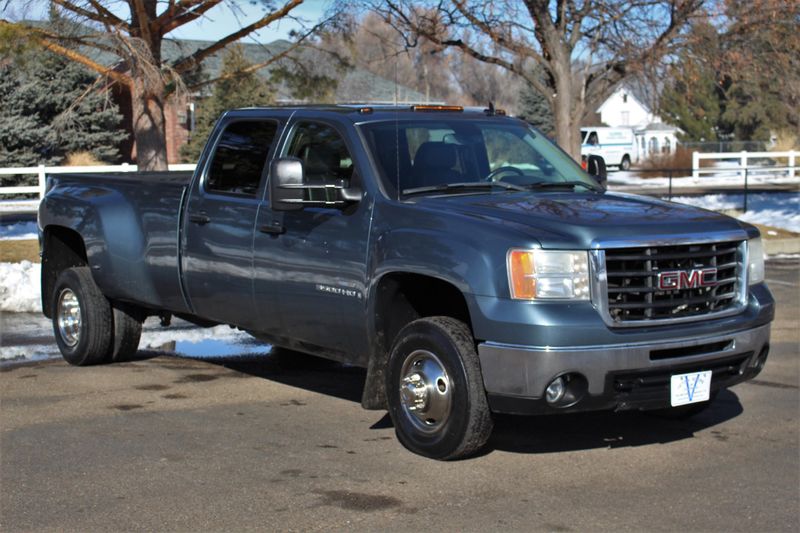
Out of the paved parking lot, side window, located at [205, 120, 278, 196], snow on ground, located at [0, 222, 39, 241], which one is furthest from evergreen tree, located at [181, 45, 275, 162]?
the paved parking lot

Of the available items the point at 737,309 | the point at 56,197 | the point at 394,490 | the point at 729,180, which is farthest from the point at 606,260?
the point at 729,180

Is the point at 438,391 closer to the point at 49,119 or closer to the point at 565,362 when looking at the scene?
the point at 565,362

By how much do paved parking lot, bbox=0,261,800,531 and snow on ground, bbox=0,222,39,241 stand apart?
1157 cm

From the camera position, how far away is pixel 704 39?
1933 centimetres

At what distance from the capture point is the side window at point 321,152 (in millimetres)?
7117

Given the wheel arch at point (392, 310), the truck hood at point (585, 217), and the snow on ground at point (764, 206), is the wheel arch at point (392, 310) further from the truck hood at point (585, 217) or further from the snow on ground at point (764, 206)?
the snow on ground at point (764, 206)

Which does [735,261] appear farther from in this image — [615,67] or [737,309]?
[615,67]

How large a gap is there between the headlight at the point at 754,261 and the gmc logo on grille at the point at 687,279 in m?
0.40

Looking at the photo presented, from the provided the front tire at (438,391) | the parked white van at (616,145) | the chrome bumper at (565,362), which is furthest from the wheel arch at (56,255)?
the parked white van at (616,145)

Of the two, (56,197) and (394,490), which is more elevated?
(56,197)

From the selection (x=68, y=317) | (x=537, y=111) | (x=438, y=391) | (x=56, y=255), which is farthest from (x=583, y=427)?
(x=537, y=111)

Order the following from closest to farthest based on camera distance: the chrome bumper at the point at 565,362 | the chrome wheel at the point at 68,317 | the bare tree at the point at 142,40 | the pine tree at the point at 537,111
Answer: the chrome bumper at the point at 565,362 → the chrome wheel at the point at 68,317 → the bare tree at the point at 142,40 → the pine tree at the point at 537,111

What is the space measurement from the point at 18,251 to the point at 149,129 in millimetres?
3141

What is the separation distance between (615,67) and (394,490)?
15915 mm
